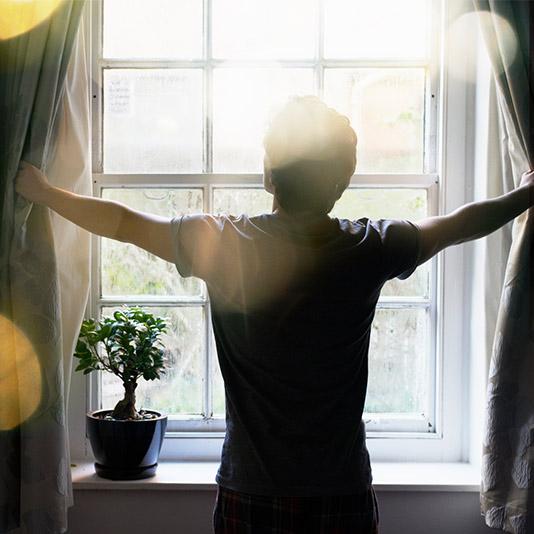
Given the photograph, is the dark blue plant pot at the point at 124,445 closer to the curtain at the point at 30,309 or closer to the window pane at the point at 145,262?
the curtain at the point at 30,309

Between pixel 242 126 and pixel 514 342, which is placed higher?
pixel 242 126

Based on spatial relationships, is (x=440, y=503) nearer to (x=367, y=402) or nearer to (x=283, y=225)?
(x=367, y=402)

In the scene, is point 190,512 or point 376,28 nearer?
point 190,512

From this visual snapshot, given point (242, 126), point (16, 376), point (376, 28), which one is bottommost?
point (16, 376)

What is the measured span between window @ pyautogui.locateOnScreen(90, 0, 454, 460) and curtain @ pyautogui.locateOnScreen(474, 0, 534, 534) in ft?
1.26

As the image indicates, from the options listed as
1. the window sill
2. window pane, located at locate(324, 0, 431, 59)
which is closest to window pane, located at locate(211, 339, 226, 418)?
the window sill

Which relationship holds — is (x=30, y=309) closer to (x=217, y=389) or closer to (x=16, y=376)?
(x=16, y=376)

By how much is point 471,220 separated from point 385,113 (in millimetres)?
659

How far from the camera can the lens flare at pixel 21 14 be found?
1725 mm

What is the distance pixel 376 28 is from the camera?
7.14 ft

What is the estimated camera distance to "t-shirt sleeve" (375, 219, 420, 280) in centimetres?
147

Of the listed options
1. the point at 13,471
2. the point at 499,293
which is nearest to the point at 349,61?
the point at 499,293

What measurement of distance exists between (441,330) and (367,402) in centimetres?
30

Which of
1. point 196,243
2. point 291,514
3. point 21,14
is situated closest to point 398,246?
point 196,243
